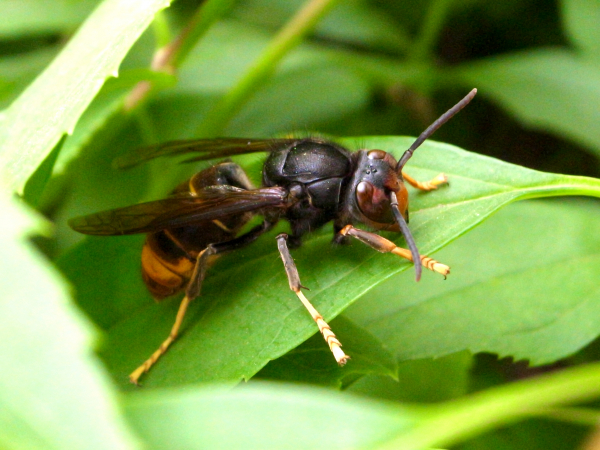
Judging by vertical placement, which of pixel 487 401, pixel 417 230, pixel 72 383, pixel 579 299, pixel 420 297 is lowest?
pixel 579 299

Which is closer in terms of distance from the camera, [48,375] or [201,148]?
[48,375]

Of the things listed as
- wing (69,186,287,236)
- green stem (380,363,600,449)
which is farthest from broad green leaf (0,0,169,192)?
green stem (380,363,600,449)

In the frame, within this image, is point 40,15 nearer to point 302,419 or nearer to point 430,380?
point 430,380

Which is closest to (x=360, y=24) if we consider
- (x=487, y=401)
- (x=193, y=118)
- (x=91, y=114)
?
(x=193, y=118)

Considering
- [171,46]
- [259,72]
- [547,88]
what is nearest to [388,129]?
[547,88]

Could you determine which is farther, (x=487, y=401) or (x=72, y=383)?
(x=487, y=401)

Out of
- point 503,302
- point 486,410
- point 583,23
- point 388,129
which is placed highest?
point 486,410

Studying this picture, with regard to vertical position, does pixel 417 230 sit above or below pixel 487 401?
below

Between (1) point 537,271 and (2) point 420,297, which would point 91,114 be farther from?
(1) point 537,271

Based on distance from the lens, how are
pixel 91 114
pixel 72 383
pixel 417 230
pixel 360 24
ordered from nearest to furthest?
pixel 72 383
pixel 417 230
pixel 91 114
pixel 360 24
